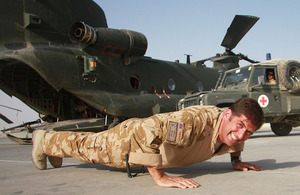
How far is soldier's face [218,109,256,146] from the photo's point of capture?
8.45ft

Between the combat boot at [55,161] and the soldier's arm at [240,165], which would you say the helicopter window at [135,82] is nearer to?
the combat boot at [55,161]

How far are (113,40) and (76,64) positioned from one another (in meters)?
1.34

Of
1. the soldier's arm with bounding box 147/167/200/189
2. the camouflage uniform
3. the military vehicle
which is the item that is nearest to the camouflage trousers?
the camouflage uniform

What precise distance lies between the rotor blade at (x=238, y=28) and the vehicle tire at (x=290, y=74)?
2.85m

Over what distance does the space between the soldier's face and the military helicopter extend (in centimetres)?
628

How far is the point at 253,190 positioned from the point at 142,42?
26.9 feet

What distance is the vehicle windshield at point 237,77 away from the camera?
850 centimetres

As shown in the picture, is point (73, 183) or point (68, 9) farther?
point (68, 9)

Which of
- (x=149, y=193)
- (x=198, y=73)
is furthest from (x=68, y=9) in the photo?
(x=149, y=193)

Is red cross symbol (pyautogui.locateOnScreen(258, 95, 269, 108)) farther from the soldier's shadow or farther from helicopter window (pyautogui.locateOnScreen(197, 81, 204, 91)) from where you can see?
helicopter window (pyautogui.locateOnScreen(197, 81, 204, 91))

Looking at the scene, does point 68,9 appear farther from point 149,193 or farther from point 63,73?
point 149,193

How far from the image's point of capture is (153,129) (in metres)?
2.62

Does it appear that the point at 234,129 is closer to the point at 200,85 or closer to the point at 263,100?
the point at 263,100

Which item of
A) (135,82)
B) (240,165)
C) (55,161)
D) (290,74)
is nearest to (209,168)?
(240,165)
